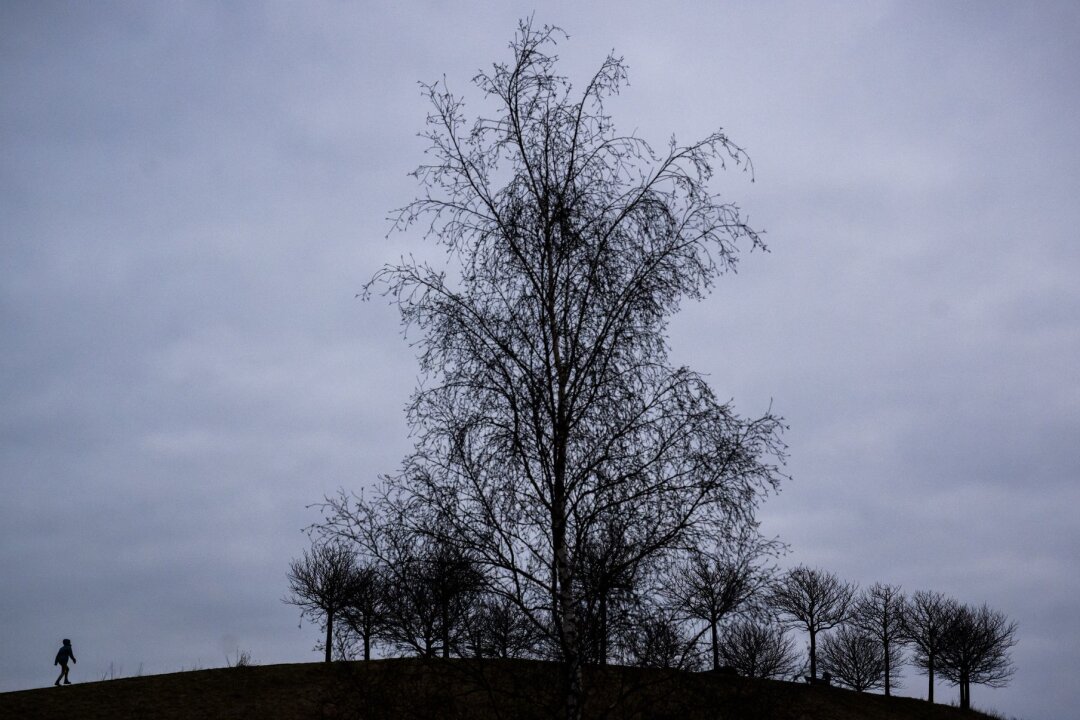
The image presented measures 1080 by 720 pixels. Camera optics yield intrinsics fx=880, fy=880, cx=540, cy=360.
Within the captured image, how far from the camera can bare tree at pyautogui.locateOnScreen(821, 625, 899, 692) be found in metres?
61.7

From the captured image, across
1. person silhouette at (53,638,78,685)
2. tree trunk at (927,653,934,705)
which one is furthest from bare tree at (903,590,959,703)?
person silhouette at (53,638,78,685)

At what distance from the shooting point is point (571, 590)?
10.8 meters

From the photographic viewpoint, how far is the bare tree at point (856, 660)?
61.7 m

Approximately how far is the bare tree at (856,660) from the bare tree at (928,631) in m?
2.34

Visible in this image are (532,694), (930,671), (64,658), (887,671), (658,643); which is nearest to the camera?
(658,643)

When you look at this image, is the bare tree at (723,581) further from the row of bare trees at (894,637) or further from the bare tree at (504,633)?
the row of bare trees at (894,637)

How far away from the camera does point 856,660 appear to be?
62219 millimetres

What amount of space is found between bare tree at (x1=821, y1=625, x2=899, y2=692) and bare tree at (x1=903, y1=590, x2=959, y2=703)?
7.69 ft

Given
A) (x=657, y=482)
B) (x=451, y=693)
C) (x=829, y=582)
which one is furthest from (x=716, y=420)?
(x=829, y=582)

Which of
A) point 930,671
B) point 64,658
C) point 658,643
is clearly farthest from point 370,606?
point 930,671

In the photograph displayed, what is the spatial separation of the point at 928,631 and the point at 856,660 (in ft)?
18.2

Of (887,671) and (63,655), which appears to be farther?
(887,671)

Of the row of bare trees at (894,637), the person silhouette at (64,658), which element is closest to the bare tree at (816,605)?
the row of bare trees at (894,637)

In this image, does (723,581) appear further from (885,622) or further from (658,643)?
(885,622)
